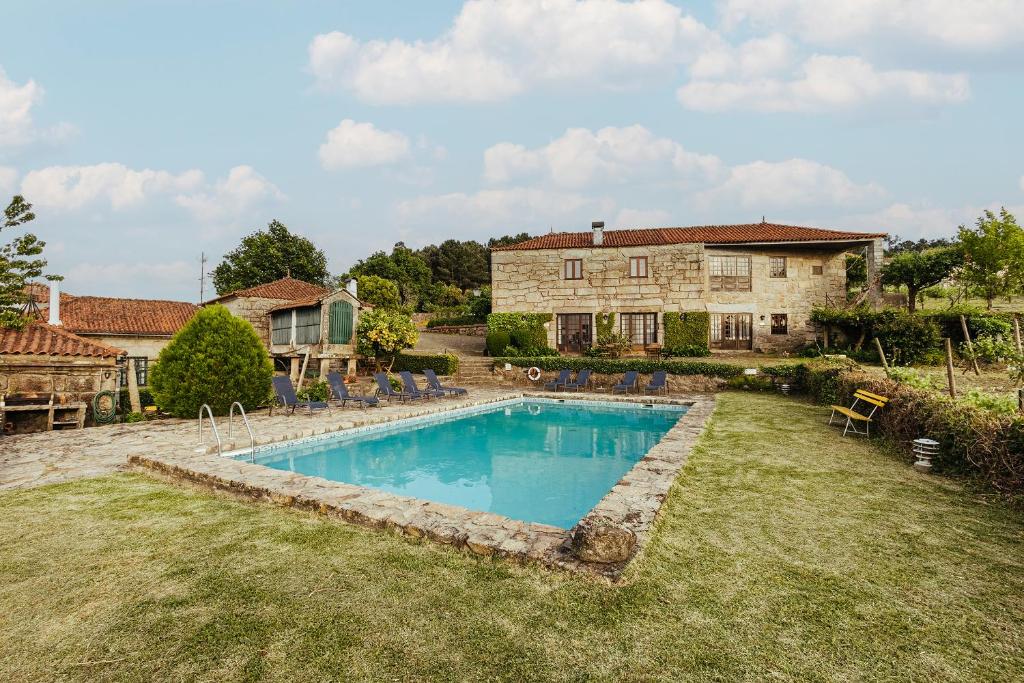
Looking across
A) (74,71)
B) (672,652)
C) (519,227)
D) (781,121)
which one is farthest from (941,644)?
(519,227)

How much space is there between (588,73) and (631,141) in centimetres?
834

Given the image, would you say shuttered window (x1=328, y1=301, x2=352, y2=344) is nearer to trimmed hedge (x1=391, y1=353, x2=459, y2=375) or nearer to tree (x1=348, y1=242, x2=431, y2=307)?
trimmed hedge (x1=391, y1=353, x2=459, y2=375)

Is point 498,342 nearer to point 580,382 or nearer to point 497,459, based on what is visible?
point 580,382

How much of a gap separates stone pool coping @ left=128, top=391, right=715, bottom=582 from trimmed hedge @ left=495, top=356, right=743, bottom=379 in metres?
11.0

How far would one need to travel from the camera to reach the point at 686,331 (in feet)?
73.8

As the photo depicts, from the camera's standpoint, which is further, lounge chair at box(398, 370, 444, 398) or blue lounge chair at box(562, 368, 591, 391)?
blue lounge chair at box(562, 368, 591, 391)

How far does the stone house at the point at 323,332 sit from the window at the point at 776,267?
20.1m

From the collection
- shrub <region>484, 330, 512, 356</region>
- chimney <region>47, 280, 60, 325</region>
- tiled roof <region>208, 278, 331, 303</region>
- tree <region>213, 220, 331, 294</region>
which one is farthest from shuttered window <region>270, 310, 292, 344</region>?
tree <region>213, 220, 331, 294</region>

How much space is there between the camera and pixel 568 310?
23797mm

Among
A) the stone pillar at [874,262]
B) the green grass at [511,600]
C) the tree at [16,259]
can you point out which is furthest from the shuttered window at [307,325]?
the stone pillar at [874,262]

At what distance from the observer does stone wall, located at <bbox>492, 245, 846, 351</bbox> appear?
74.2 feet

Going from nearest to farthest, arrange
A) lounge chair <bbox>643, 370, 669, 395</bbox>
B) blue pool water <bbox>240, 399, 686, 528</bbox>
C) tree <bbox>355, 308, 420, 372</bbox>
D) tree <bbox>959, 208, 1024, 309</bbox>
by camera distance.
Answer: blue pool water <bbox>240, 399, 686, 528</bbox> < lounge chair <bbox>643, 370, 669, 395</bbox> < tree <bbox>355, 308, 420, 372</bbox> < tree <bbox>959, 208, 1024, 309</bbox>

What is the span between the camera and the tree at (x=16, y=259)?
895 centimetres

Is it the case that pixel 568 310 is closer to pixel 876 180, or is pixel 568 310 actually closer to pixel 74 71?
pixel 876 180
